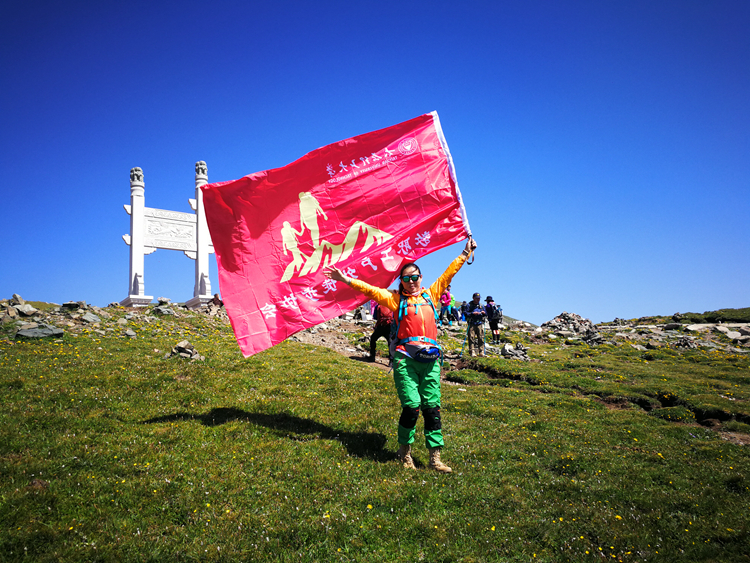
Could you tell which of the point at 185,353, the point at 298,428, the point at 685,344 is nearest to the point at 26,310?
the point at 185,353

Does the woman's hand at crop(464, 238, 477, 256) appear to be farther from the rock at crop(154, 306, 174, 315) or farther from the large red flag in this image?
the rock at crop(154, 306, 174, 315)

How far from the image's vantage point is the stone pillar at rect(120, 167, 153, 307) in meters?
41.7

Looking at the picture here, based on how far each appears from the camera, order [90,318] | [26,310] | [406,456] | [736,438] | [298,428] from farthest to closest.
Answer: [90,318], [26,310], [736,438], [298,428], [406,456]

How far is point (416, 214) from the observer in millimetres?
10945

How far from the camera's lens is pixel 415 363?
8.78m

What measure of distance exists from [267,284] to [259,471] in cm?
438

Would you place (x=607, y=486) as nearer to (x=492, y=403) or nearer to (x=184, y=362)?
(x=492, y=403)

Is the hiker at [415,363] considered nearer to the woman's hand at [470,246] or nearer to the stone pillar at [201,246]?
the woman's hand at [470,246]

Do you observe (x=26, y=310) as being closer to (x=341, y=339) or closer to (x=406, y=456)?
(x=341, y=339)

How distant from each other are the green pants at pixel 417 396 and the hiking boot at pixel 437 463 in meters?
0.17

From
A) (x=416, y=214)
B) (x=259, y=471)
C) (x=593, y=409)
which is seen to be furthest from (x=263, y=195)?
(x=593, y=409)

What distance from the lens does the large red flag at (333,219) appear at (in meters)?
10.5

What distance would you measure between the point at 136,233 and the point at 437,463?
42950 mm

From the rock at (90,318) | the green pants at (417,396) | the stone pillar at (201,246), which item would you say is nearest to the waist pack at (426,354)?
the green pants at (417,396)
